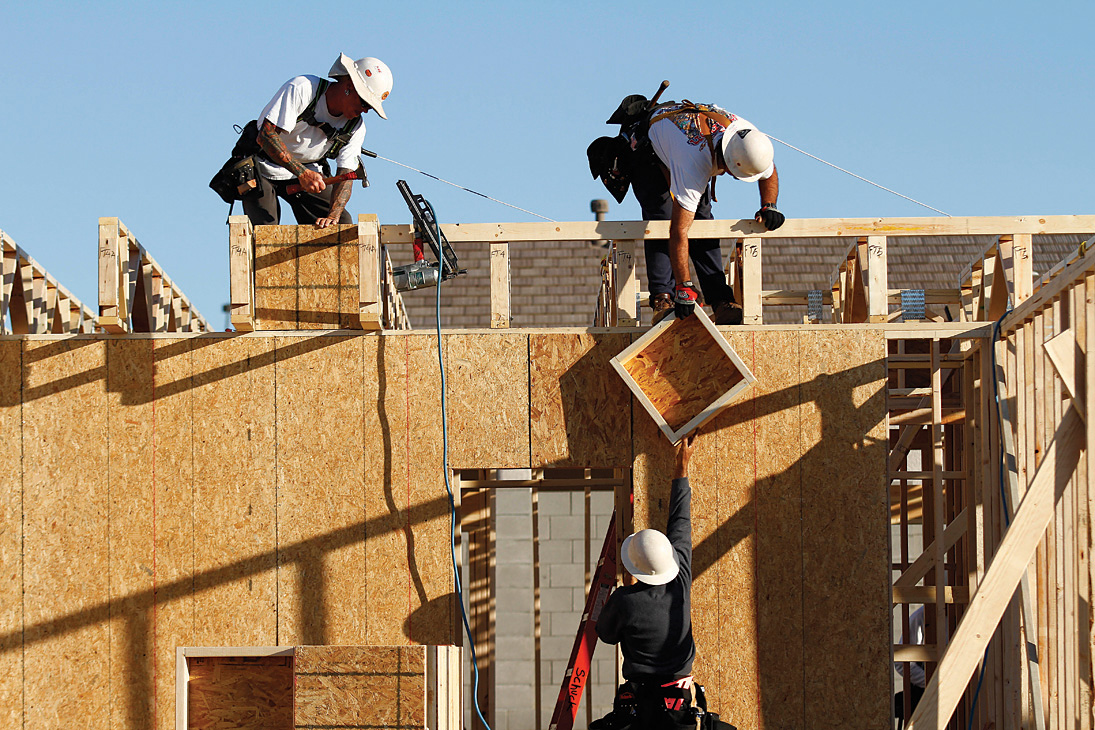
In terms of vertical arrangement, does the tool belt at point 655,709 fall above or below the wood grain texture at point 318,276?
below

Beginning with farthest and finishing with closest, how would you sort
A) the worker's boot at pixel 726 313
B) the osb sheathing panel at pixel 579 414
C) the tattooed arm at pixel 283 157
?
the tattooed arm at pixel 283 157 → the worker's boot at pixel 726 313 → the osb sheathing panel at pixel 579 414

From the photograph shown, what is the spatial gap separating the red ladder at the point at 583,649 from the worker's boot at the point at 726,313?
160 cm

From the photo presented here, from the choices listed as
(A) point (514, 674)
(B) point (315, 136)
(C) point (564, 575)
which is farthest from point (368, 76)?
(A) point (514, 674)

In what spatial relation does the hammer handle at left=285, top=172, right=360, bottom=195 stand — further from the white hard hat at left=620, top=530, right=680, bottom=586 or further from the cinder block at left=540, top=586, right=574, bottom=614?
the cinder block at left=540, top=586, right=574, bottom=614

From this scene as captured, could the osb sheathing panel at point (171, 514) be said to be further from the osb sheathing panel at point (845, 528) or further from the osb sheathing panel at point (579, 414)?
the osb sheathing panel at point (845, 528)

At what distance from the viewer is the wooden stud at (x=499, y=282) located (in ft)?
23.9

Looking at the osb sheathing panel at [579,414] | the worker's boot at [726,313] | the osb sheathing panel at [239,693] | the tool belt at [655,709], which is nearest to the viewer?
the tool belt at [655,709]

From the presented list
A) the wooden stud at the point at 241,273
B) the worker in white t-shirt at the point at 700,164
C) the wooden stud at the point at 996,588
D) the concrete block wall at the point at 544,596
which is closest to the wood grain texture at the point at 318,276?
the wooden stud at the point at 241,273

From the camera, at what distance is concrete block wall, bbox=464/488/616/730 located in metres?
15.7

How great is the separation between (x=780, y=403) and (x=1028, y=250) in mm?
1933

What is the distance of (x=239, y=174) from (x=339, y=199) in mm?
689

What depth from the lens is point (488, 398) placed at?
7.25 m

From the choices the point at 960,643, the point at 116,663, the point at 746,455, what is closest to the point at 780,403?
the point at 746,455

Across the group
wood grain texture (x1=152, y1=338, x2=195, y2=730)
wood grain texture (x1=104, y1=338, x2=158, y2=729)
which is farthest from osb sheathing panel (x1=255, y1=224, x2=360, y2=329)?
wood grain texture (x1=104, y1=338, x2=158, y2=729)
